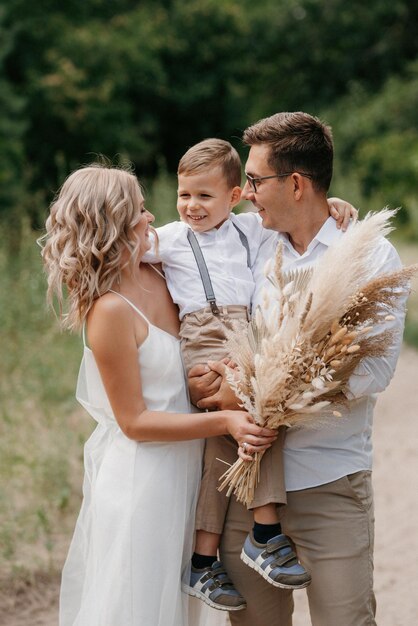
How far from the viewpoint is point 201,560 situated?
10.1 ft

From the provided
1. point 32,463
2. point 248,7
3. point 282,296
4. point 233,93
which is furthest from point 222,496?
point 248,7

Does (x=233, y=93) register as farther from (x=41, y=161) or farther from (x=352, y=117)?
(x=41, y=161)

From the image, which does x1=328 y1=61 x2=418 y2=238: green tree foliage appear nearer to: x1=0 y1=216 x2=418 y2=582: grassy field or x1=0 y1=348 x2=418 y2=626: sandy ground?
x1=0 y1=348 x2=418 y2=626: sandy ground

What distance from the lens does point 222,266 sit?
10.3 feet

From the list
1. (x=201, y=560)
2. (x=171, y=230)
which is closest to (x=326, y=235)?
(x=171, y=230)

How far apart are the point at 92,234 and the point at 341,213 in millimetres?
864

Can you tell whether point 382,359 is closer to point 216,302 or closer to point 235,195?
point 216,302

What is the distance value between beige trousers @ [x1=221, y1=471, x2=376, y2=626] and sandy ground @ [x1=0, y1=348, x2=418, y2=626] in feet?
6.48

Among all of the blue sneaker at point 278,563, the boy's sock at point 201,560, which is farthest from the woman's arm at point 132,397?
the boy's sock at point 201,560

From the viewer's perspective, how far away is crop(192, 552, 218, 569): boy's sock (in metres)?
3.06

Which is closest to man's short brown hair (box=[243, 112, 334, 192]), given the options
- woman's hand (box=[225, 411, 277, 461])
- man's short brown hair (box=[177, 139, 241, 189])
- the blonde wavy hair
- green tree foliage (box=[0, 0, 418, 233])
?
man's short brown hair (box=[177, 139, 241, 189])

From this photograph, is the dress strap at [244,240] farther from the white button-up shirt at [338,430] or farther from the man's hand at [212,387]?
the man's hand at [212,387]

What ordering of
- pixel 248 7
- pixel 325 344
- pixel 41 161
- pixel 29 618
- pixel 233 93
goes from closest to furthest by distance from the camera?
pixel 325 344
pixel 29 618
pixel 41 161
pixel 233 93
pixel 248 7

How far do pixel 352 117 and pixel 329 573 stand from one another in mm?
23785
